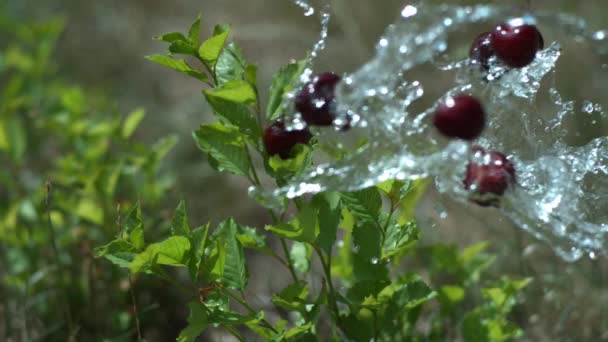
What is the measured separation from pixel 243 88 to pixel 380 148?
0.53 feet

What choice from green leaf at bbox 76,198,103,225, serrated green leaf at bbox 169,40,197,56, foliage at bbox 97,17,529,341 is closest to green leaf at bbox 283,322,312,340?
foliage at bbox 97,17,529,341

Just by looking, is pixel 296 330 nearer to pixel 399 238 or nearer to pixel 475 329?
pixel 399 238

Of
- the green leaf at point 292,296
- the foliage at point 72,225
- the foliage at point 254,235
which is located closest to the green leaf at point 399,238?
the foliage at point 254,235

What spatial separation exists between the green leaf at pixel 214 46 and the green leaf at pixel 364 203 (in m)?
0.22

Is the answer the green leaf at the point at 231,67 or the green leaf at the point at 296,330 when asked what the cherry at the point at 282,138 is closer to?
the green leaf at the point at 231,67

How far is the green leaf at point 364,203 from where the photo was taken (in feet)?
3.28

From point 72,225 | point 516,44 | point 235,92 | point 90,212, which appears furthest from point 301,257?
point 72,225

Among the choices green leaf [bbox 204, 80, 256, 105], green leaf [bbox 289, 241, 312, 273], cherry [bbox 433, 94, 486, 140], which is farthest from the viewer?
green leaf [bbox 289, 241, 312, 273]

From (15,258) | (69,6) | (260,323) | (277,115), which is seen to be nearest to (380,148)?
(277,115)

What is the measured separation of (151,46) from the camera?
10.8 feet

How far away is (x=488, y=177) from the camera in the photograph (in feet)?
2.82

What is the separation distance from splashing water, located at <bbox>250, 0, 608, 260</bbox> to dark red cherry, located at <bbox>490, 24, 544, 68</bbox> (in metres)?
0.02

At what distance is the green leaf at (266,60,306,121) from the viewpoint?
0.96m

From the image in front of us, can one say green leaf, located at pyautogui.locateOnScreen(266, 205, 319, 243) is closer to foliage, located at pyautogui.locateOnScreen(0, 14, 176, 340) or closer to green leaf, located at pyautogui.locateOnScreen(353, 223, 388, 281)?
green leaf, located at pyautogui.locateOnScreen(353, 223, 388, 281)
